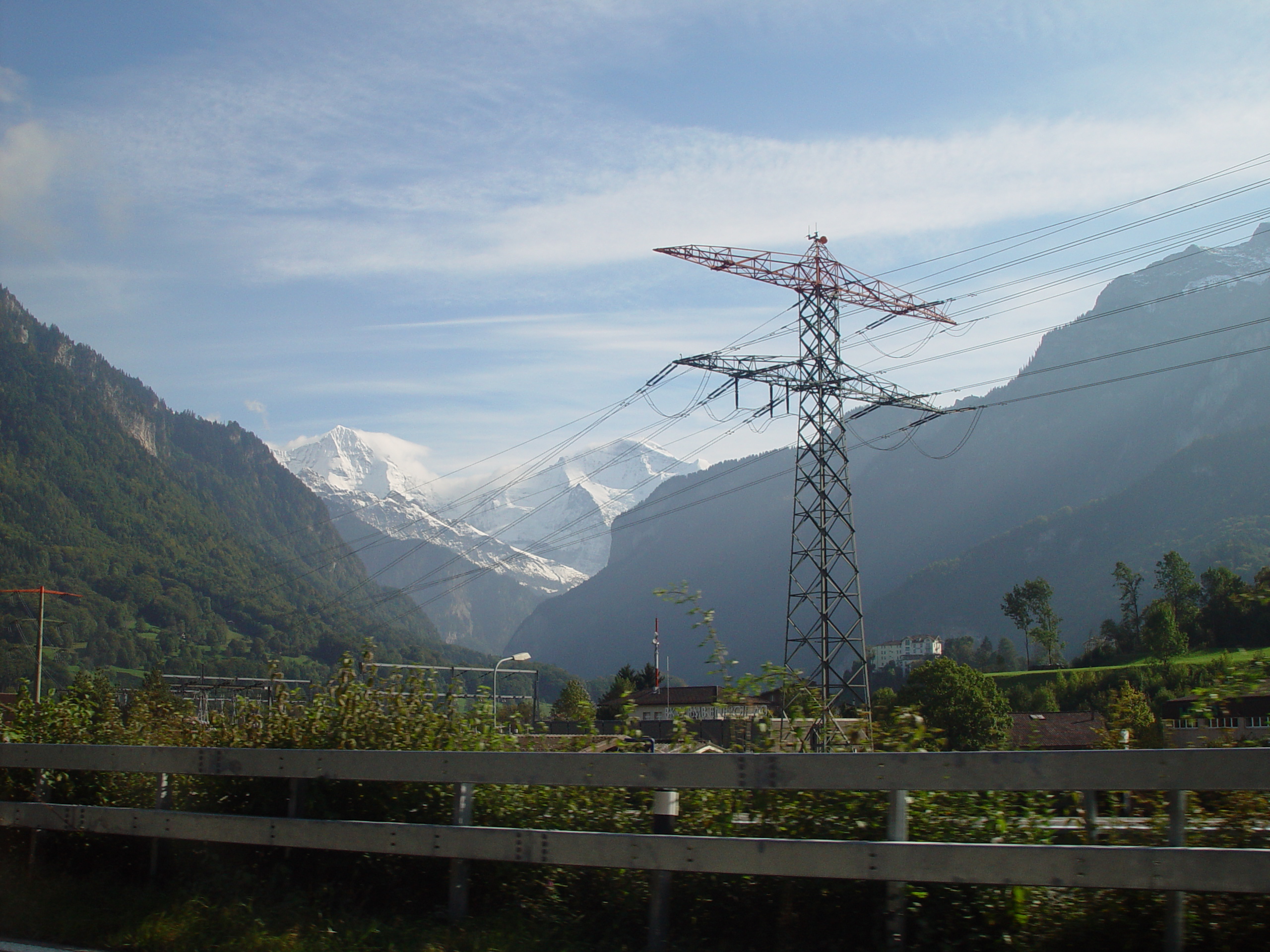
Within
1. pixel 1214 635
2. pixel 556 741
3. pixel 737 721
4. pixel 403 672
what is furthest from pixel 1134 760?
pixel 1214 635

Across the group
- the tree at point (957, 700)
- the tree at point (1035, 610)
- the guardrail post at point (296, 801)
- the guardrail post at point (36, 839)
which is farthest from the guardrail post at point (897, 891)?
the tree at point (1035, 610)

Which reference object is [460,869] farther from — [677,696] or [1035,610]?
[1035,610]

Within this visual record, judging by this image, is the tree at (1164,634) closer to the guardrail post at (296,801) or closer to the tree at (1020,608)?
the tree at (1020,608)

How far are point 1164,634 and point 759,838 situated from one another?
11159 cm

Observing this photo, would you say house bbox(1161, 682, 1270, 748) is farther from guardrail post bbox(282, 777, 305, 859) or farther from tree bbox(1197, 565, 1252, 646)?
tree bbox(1197, 565, 1252, 646)

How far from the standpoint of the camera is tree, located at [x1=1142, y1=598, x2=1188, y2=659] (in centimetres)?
10250

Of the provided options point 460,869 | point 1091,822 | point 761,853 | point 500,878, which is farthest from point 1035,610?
point 761,853

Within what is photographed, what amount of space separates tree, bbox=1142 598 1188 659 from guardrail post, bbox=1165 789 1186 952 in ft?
362

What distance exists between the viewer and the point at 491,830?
6.24m

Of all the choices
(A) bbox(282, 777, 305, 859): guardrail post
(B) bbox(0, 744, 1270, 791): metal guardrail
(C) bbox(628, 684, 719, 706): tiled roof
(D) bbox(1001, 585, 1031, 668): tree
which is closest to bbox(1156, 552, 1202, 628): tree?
(D) bbox(1001, 585, 1031, 668): tree

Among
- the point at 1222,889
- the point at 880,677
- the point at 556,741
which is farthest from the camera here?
the point at 880,677

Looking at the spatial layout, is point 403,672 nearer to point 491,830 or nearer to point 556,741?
point 556,741

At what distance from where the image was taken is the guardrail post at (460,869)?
20.9 feet

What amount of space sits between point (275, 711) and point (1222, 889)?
7.09 m
